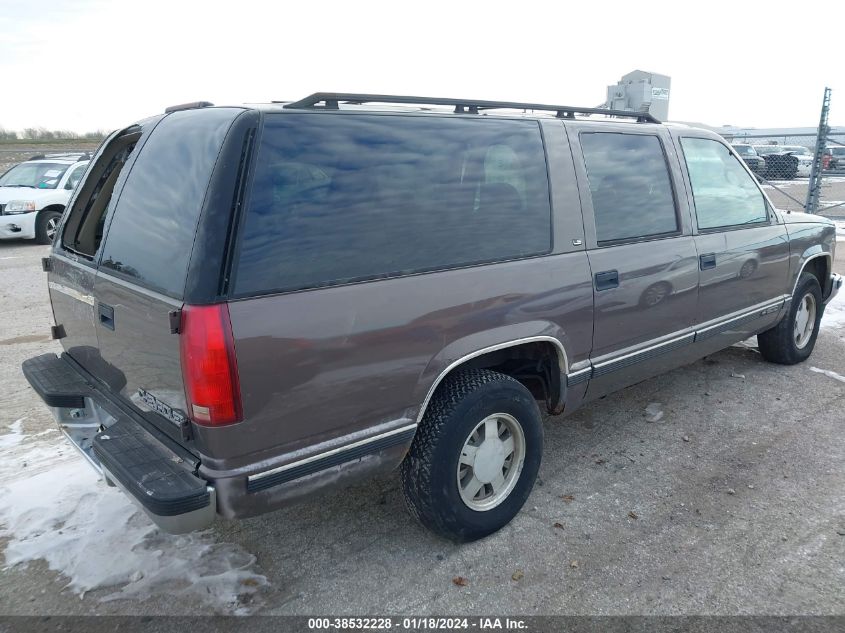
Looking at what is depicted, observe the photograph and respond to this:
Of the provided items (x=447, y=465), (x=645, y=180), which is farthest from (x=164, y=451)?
(x=645, y=180)

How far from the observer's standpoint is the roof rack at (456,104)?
8.38 feet

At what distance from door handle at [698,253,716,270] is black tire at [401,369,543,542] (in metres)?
1.65

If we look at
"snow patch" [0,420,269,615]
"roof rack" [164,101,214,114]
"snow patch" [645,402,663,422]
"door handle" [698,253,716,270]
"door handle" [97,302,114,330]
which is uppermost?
"roof rack" [164,101,214,114]

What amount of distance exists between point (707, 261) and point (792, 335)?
1.77 metres

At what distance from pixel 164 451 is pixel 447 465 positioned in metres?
1.17

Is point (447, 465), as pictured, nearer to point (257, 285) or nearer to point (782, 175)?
point (257, 285)

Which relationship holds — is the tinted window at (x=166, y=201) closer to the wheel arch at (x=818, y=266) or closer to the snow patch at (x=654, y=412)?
the snow patch at (x=654, y=412)

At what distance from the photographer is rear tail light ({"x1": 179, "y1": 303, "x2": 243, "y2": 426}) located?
2170mm

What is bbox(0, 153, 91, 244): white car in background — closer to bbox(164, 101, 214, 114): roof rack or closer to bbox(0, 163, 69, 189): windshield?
bbox(0, 163, 69, 189): windshield

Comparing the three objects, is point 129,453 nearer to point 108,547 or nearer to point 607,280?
point 108,547

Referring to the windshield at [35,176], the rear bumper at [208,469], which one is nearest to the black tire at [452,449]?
the rear bumper at [208,469]

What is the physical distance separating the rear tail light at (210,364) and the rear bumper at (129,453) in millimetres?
260

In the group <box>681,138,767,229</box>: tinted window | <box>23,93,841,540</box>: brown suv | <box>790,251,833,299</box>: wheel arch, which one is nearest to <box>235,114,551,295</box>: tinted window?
<box>23,93,841,540</box>: brown suv

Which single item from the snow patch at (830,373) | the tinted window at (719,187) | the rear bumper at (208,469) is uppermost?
the tinted window at (719,187)
